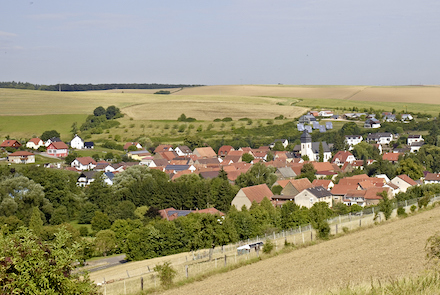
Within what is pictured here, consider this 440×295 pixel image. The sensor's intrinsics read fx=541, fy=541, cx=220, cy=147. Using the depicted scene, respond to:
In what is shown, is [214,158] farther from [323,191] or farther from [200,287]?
[200,287]

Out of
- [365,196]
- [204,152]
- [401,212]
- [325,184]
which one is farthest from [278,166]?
[401,212]

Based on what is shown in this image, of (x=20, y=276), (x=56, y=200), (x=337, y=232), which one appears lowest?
(x=56, y=200)

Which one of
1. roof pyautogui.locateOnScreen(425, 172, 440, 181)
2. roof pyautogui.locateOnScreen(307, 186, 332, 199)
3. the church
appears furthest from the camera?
the church

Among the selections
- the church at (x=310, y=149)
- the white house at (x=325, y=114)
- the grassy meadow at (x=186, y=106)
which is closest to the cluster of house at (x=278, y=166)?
the church at (x=310, y=149)

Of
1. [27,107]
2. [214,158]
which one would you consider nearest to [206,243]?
[214,158]

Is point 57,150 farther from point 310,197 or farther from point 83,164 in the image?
point 310,197

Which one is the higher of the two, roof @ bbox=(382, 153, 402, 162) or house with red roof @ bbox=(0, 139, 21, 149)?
house with red roof @ bbox=(0, 139, 21, 149)

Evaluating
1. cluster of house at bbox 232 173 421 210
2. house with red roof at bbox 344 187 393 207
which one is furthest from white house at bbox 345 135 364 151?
house with red roof at bbox 344 187 393 207

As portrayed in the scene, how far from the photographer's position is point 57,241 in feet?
33.8

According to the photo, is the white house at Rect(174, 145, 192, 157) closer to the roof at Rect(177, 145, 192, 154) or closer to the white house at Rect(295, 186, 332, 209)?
the roof at Rect(177, 145, 192, 154)

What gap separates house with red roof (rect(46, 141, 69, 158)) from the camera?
255ft

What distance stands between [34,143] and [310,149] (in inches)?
1663

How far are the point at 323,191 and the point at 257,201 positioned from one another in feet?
21.3

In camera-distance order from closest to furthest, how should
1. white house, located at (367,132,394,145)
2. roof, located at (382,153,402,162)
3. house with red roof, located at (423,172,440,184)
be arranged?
house with red roof, located at (423,172,440,184) → roof, located at (382,153,402,162) → white house, located at (367,132,394,145)
